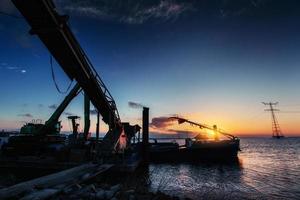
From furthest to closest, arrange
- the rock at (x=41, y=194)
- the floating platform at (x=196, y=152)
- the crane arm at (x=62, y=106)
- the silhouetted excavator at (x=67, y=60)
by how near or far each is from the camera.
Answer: the floating platform at (x=196, y=152), the crane arm at (x=62, y=106), the silhouetted excavator at (x=67, y=60), the rock at (x=41, y=194)

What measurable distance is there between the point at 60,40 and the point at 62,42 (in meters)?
0.20

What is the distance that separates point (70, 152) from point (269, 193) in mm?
16008

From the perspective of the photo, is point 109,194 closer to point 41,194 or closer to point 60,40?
point 41,194

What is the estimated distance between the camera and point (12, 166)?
64.4 ft

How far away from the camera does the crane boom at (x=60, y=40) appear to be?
10086mm

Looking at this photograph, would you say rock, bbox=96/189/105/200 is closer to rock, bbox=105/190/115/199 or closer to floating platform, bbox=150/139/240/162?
rock, bbox=105/190/115/199

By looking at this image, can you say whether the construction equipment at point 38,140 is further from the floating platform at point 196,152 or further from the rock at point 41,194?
the floating platform at point 196,152

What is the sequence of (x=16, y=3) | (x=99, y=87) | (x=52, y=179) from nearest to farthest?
1. (x=16, y=3)
2. (x=52, y=179)
3. (x=99, y=87)

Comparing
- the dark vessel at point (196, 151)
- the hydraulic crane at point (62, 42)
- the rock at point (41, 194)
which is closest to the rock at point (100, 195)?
the rock at point (41, 194)

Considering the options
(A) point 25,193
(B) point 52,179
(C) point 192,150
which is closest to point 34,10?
(A) point 25,193

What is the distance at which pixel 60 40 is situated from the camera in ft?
39.1

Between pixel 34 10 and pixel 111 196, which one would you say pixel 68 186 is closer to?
pixel 111 196

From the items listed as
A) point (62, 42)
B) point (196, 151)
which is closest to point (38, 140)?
point (62, 42)

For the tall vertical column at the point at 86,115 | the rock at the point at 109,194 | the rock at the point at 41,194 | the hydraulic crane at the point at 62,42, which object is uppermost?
the hydraulic crane at the point at 62,42
